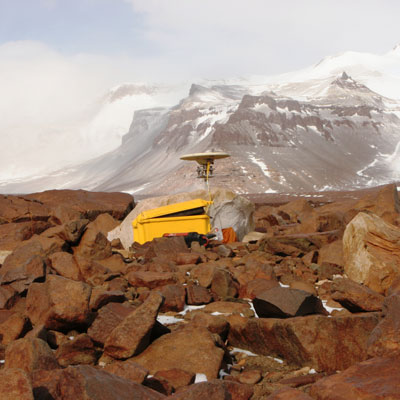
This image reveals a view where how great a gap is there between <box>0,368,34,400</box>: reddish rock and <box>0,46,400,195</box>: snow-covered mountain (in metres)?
71.8

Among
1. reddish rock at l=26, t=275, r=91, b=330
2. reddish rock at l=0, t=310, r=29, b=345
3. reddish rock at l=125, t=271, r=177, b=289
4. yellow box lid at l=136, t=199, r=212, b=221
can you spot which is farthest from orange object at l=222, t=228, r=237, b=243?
reddish rock at l=0, t=310, r=29, b=345

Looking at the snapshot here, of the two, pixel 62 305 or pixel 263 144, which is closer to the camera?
pixel 62 305

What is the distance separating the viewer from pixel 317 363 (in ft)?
14.0

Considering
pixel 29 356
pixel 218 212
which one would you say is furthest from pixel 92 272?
pixel 218 212

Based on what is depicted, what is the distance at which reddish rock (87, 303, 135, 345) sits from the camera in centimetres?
472

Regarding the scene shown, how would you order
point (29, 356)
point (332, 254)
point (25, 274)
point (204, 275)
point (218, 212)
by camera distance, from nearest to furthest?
point (29, 356)
point (25, 274)
point (204, 275)
point (332, 254)
point (218, 212)

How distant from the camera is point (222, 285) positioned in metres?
6.82

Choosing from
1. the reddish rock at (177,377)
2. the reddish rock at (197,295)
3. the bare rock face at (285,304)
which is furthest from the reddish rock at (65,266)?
the reddish rock at (177,377)

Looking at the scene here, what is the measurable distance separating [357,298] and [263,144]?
93.6 m

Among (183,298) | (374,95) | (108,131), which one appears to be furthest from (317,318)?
(108,131)

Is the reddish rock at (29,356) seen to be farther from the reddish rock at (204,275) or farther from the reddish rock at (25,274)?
the reddish rock at (204,275)

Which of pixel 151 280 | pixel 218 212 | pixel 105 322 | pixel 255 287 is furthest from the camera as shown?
pixel 218 212

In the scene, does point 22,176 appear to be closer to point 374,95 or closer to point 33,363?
point 374,95

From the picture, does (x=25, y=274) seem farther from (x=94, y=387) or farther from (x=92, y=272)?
(x=94, y=387)
